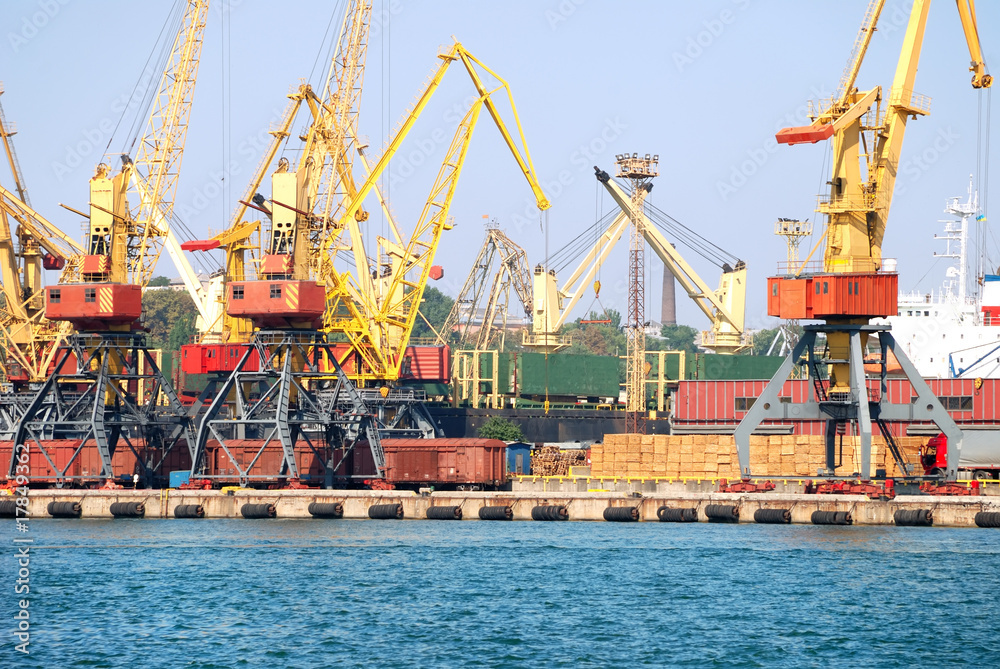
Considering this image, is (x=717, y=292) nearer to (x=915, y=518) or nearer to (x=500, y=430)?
(x=500, y=430)

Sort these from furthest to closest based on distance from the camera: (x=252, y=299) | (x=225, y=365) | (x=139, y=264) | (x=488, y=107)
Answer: (x=225, y=365)
(x=488, y=107)
(x=139, y=264)
(x=252, y=299)

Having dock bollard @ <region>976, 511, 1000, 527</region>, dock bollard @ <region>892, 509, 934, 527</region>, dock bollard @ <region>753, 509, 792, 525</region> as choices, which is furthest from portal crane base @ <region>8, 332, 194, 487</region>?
dock bollard @ <region>976, 511, 1000, 527</region>

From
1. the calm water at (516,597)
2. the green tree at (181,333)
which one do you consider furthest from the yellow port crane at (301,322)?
the green tree at (181,333)

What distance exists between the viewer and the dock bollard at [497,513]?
66938 millimetres

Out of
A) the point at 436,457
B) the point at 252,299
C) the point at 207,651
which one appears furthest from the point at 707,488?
the point at 207,651

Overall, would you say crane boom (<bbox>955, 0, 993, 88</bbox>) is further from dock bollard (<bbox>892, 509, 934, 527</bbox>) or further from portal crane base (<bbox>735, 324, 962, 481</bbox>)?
dock bollard (<bbox>892, 509, 934, 527</bbox>)

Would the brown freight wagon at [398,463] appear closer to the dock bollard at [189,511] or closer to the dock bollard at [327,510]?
the dock bollard at [189,511]

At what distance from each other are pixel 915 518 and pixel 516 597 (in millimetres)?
22246

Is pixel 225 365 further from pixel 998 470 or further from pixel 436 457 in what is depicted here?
pixel 998 470

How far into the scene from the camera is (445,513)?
222ft

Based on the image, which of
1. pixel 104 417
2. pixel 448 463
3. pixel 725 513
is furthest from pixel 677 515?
pixel 104 417

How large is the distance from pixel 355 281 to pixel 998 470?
4501 cm

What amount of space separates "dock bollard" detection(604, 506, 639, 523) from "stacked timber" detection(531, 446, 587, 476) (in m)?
21.1

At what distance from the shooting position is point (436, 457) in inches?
2970
